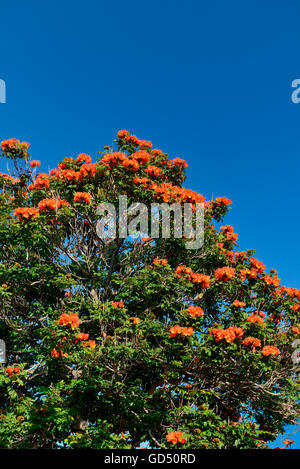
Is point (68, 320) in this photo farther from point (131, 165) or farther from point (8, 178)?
point (8, 178)

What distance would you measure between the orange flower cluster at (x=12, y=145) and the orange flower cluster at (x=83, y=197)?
127 inches

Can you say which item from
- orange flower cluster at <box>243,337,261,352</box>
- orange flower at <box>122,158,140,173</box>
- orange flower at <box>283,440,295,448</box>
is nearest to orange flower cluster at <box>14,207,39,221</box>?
orange flower at <box>122,158,140,173</box>

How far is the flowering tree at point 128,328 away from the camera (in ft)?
23.1

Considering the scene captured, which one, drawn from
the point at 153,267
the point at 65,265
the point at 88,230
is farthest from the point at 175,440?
the point at 88,230

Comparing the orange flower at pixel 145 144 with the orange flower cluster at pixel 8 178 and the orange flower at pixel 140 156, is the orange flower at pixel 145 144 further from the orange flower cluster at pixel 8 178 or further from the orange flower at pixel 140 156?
the orange flower cluster at pixel 8 178

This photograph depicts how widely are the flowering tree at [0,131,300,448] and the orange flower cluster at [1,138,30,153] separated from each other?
4 centimetres

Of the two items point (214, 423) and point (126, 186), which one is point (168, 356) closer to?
point (214, 423)

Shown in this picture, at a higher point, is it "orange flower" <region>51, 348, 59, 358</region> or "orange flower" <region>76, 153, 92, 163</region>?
"orange flower" <region>76, 153, 92, 163</region>

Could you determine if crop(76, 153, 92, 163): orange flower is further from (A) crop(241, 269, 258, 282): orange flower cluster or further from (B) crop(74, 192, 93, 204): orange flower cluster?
(A) crop(241, 269, 258, 282): orange flower cluster

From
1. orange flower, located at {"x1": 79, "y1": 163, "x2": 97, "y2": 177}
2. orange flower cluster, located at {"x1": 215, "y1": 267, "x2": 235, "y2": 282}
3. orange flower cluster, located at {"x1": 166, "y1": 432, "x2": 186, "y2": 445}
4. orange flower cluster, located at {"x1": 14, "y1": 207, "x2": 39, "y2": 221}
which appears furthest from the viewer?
orange flower, located at {"x1": 79, "y1": 163, "x2": 97, "y2": 177}

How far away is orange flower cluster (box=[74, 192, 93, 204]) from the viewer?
26.8 ft

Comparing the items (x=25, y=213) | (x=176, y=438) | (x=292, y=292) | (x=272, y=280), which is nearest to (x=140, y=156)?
(x=25, y=213)

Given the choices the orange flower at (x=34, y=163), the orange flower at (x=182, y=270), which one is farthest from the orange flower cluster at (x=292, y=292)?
the orange flower at (x=34, y=163)
